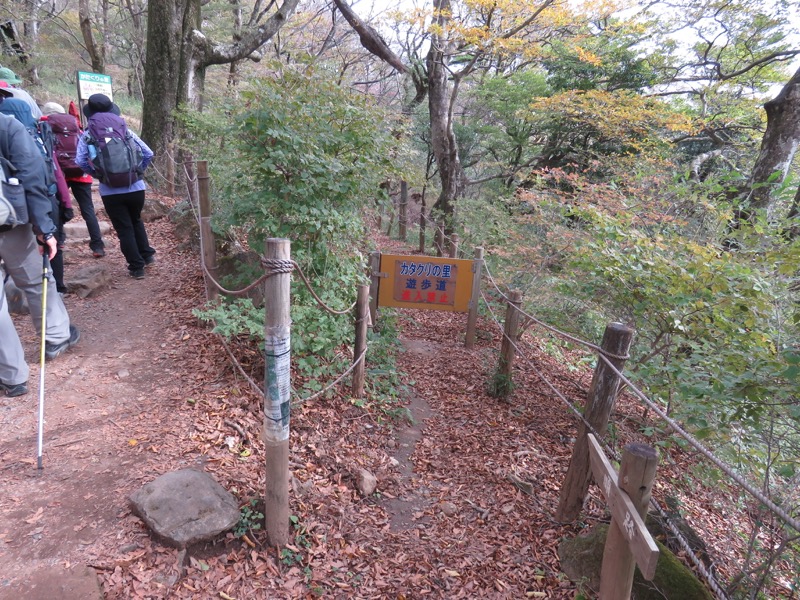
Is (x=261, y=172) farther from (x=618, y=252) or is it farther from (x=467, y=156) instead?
(x=467, y=156)

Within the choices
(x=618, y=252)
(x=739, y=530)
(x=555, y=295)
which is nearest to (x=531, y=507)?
(x=739, y=530)

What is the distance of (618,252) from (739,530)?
214 centimetres

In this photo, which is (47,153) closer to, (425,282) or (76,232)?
(76,232)

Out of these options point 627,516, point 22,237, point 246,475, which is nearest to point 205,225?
point 22,237

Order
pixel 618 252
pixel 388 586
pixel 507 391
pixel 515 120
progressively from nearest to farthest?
pixel 388 586, pixel 618 252, pixel 507 391, pixel 515 120

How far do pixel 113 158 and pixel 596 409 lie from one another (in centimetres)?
487

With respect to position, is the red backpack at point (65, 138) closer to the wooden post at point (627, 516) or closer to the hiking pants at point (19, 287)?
the hiking pants at point (19, 287)

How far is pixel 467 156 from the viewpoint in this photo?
1720cm

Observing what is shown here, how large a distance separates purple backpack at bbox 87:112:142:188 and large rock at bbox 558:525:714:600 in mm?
5112

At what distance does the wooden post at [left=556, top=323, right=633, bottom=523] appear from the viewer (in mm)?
2494

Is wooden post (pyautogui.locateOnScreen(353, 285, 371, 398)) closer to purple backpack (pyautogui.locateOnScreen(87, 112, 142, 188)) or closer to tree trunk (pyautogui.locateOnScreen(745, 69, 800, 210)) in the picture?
purple backpack (pyautogui.locateOnScreen(87, 112, 142, 188))

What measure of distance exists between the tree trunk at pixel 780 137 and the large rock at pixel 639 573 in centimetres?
549

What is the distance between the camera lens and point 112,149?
172 inches

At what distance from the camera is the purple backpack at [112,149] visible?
435 centimetres
